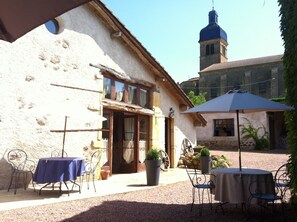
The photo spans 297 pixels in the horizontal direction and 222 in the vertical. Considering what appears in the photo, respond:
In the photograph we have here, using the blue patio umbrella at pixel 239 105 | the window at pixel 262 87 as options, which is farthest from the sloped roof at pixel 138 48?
the window at pixel 262 87

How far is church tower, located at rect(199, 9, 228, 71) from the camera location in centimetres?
4234

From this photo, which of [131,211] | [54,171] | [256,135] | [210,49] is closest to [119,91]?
[54,171]

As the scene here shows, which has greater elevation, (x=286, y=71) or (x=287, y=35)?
(x=287, y=35)

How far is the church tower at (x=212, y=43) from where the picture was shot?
4234 cm

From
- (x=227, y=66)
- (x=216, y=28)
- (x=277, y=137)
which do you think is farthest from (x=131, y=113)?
(x=216, y=28)

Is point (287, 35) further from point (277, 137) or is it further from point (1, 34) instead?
point (277, 137)

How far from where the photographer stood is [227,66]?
119ft

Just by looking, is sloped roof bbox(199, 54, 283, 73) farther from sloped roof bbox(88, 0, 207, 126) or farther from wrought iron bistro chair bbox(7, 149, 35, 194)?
wrought iron bistro chair bbox(7, 149, 35, 194)

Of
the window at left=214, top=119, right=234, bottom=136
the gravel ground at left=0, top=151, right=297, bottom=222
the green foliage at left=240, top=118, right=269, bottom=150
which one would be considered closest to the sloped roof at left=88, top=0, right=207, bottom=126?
the gravel ground at left=0, top=151, right=297, bottom=222

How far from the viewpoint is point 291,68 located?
4625mm

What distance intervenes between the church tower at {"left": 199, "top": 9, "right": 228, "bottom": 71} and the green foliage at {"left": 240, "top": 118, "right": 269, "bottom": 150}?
23003 millimetres

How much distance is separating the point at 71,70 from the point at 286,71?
520 centimetres

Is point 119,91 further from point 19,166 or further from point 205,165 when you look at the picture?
point 19,166

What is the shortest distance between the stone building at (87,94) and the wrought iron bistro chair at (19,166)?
0.36ft
